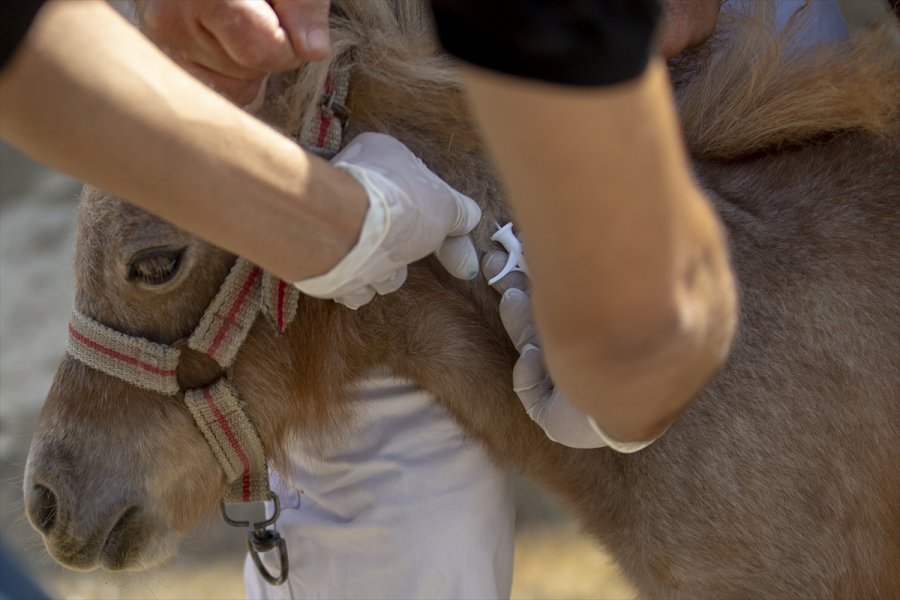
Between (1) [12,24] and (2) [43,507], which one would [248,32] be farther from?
(2) [43,507]

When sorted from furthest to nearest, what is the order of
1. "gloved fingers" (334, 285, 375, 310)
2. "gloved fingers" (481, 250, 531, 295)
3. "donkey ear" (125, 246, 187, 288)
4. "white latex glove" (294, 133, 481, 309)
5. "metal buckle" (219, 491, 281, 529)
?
"metal buckle" (219, 491, 281, 529) < "gloved fingers" (481, 250, 531, 295) < "donkey ear" (125, 246, 187, 288) < "gloved fingers" (334, 285, 375, 310) < "white latex glove" (294, 133, 481, 309)

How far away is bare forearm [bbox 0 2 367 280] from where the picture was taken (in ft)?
2.64

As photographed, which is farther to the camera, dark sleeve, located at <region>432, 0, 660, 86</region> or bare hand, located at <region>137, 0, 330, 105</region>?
bare hand, located at <region>137, 0, 330, 105</region>

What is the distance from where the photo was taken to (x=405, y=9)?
1669 millimetres

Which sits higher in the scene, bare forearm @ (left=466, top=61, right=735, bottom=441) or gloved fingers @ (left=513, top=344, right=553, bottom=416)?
bare forearm @ (left=466, top=61, right=735, bottom=441)

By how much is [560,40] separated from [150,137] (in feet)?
1.23

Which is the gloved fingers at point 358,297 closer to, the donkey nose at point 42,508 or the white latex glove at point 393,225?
the white latex glove at point 393,225

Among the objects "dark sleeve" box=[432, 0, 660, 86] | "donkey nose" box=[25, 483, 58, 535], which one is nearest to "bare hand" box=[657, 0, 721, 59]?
"dark sleeve" box=[432, 0, 660, 86]

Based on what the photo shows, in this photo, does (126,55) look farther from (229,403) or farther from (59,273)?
(59,273)

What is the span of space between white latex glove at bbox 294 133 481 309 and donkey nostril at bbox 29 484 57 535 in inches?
25.8

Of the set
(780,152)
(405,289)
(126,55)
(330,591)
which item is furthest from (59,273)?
(126,55)

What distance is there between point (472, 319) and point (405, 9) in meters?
0.55

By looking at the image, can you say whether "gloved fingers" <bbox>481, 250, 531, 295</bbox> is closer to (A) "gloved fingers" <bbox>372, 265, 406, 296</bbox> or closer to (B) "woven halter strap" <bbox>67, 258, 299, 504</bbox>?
(A) "gloved fingers" <bbox>372, 265, 406, 296</bbox>

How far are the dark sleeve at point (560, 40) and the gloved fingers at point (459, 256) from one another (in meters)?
0.82
